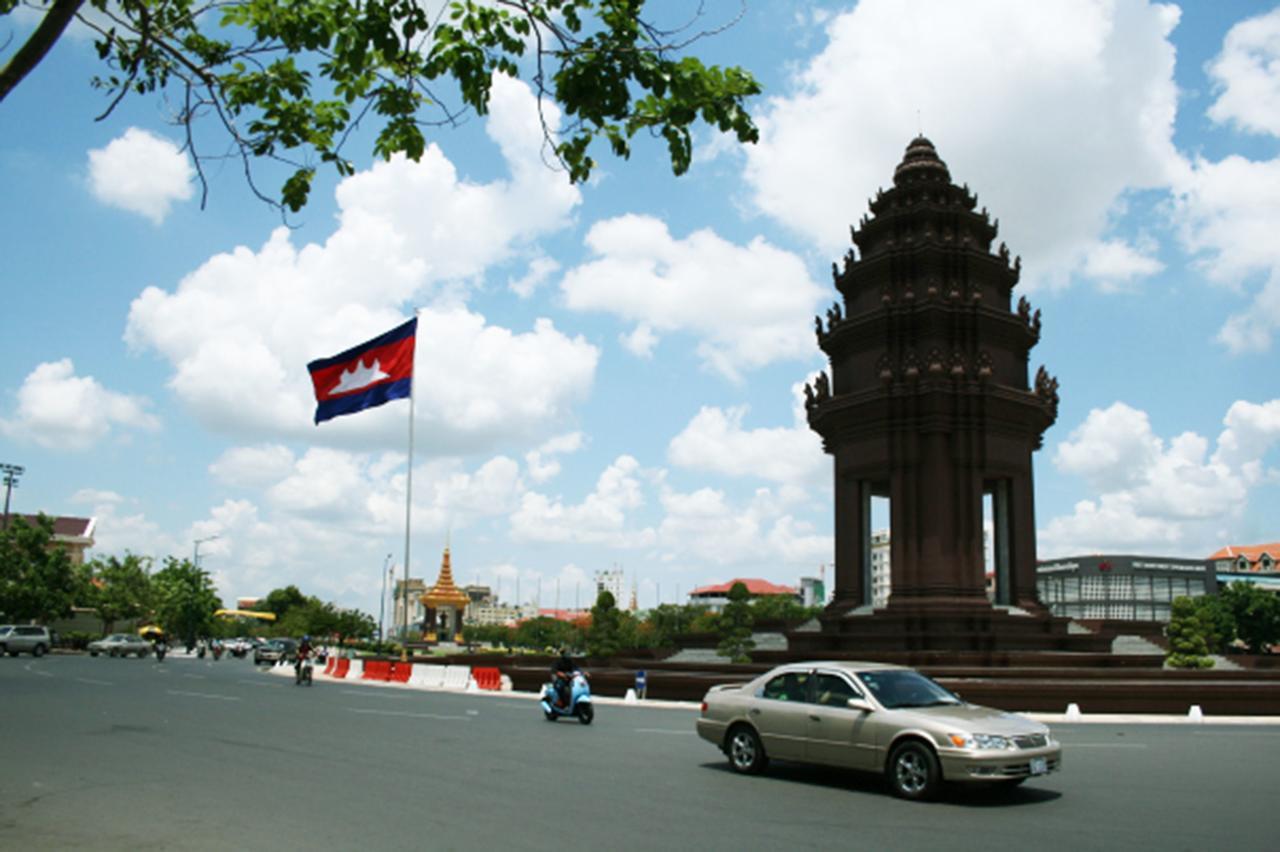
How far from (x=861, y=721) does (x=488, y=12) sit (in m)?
8.35

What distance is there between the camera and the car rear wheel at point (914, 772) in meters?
10.7

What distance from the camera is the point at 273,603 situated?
163m

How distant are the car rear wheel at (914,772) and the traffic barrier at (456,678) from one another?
87.1ft

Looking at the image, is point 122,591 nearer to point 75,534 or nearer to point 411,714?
point 75,534

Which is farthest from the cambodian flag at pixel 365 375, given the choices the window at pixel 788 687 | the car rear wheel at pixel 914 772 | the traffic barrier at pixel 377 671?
the car rear wheel at pixel 914 772

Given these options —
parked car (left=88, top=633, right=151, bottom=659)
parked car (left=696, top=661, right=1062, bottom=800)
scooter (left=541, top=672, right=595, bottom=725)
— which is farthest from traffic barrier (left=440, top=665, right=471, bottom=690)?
parked car (left=88, top=633, right=151, bottom=659)

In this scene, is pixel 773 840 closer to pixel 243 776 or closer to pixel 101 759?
pixel 243 776

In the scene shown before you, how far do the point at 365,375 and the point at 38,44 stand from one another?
99.7 ft

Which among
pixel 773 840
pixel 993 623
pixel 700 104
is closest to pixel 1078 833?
pixel 773 840

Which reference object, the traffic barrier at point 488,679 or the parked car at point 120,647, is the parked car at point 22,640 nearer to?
A: the parked car at point 120,647

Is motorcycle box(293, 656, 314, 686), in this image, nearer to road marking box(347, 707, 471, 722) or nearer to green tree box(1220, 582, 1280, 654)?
road marking box(347, 707, 471, 722)

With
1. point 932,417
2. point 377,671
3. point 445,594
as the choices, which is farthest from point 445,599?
point 932,417

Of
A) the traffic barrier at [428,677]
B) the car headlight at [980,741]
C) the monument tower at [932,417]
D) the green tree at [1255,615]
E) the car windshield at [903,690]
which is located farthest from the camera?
the green tree at [1255,615]

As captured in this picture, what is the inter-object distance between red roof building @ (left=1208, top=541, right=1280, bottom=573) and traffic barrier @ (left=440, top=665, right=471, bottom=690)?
131631 millimetres
